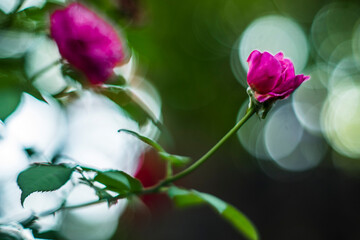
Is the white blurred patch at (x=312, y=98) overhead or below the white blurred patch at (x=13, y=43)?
below

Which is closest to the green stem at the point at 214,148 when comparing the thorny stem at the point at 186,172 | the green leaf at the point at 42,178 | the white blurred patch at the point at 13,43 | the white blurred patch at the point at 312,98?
the thorny stem at the point at 186,172

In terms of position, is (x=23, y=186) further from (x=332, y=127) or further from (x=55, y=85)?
(x=332, y=127)

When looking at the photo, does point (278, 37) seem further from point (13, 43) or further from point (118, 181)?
point (118, 181)

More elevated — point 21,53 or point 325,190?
point 21,53

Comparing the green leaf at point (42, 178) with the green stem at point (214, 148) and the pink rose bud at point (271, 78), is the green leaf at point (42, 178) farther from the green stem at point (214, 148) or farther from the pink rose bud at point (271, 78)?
the pink rose bud at point (271, 78)

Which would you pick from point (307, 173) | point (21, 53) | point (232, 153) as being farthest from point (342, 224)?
point (21, 53)
